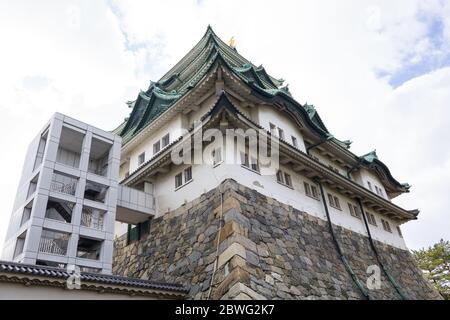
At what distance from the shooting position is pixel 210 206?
37.6ft

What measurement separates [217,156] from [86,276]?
587 centimetres

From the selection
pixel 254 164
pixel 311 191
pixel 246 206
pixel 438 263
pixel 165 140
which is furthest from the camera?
pixel 438 263

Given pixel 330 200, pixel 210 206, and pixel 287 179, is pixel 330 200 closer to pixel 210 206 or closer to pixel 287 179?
pixel 287 179

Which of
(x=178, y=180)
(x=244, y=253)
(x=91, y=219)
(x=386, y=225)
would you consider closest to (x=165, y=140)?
(x=178, y=180)

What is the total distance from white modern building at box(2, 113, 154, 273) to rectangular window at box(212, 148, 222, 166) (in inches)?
155

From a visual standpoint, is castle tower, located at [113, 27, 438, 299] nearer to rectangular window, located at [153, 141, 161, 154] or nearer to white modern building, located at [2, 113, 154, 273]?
rectangular window, located at [153, 141, 161, 154]

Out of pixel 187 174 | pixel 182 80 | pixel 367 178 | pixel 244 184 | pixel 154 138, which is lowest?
pixel 244 184

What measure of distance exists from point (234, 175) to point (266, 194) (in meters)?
1.69

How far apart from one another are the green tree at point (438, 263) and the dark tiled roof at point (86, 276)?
28.5 m

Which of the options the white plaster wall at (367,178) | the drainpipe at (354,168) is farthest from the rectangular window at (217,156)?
the white plaster wall at (367,178)

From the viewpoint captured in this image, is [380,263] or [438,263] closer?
[380,263]

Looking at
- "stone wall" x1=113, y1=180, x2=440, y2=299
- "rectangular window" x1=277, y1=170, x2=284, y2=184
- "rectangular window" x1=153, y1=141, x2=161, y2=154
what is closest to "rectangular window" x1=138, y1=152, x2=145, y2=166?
"rectangular window" x1=153, y1=141, x2=161, y2=154

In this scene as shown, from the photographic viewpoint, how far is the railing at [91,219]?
11688 millimetres

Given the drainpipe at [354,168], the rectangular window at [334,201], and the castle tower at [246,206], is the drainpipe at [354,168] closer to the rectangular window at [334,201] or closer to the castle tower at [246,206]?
the castle tower at [246,206]
